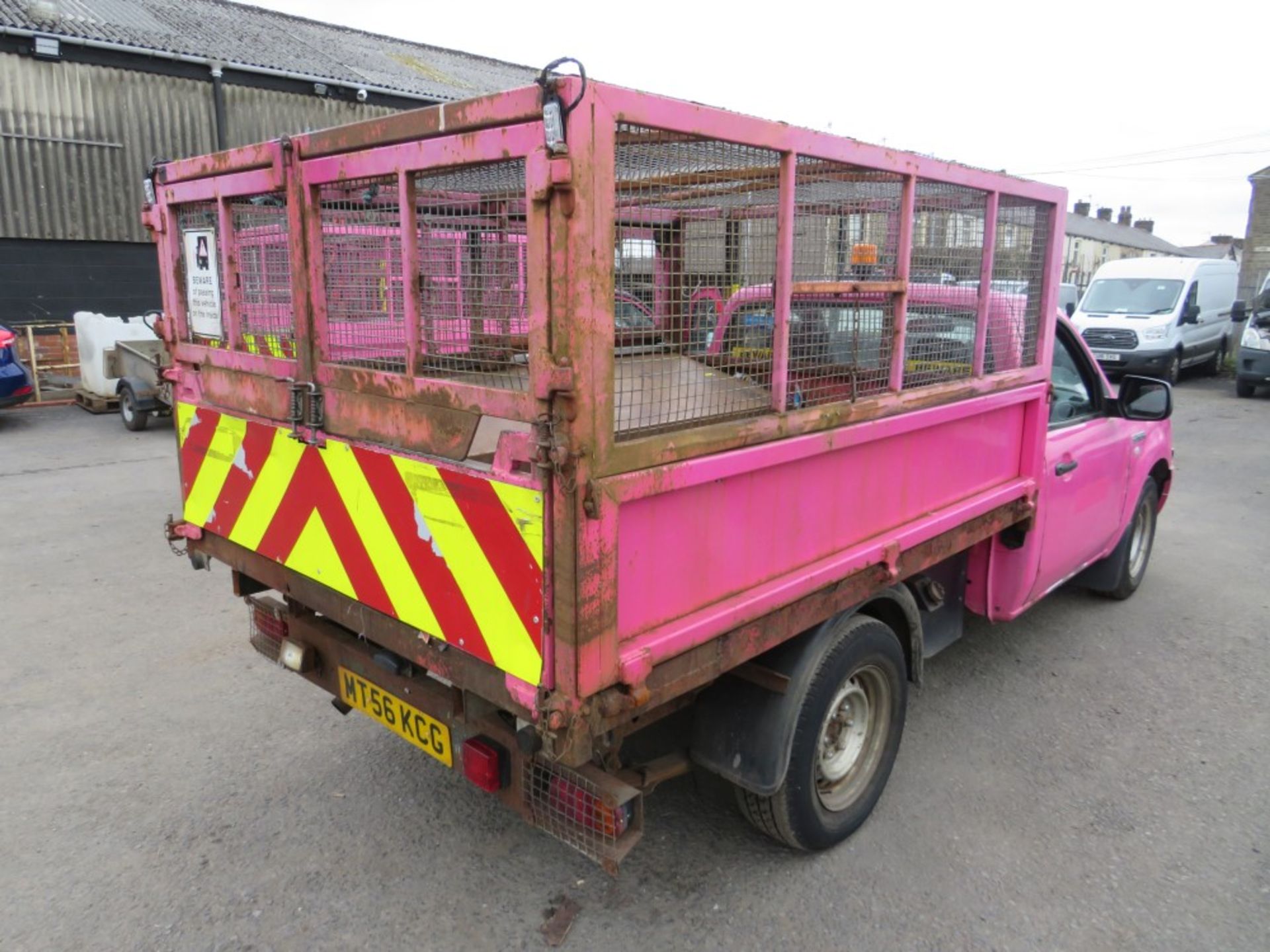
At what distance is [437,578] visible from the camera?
2.31 meters

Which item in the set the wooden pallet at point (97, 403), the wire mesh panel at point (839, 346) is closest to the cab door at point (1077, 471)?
the wire mesh panel at point (839, 346)

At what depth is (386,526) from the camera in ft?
8.05

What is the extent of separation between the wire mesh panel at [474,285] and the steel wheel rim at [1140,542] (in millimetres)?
4399

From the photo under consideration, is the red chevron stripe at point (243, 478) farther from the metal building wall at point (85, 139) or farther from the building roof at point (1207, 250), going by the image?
the building roof at point (1207, 250)

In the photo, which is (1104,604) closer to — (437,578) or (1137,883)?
(1137,883)

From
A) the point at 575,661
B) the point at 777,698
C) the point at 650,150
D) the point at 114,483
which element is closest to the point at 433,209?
the point at 650,150

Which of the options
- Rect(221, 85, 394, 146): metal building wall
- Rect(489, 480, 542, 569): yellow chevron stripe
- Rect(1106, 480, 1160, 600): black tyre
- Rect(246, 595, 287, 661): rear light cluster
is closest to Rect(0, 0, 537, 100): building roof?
Rect(221, 85, 394, 146): metal building wall

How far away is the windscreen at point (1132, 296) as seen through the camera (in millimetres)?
16047

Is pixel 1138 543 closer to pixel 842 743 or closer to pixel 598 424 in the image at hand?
pixel 842 743

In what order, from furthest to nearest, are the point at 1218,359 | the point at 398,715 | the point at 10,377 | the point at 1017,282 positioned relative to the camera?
the point at 1218,359 < the point at 10,377 < the point at 1017,282 < the point at 398,715

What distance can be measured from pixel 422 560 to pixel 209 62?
15.7 meters

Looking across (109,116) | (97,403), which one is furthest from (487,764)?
(109,116)

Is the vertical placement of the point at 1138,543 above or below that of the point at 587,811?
below

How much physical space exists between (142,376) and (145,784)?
8323 millimetres
